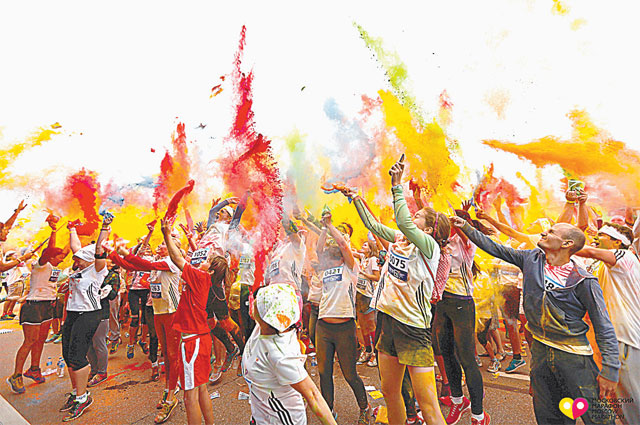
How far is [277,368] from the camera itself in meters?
2.21

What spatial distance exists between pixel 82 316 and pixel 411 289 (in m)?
4.39

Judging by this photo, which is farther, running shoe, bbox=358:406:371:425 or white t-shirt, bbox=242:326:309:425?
running shoe, bbox=358:406:371:425

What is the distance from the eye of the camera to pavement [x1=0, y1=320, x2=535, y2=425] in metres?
3.92

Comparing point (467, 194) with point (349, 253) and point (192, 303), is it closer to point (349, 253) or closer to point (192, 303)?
point (349, 253)

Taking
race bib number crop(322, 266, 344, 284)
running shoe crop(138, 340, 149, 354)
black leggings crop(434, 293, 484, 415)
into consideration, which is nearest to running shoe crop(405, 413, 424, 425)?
black leggings crop(434, 293, 484, 415)

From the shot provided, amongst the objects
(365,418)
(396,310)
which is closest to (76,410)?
(365,418)

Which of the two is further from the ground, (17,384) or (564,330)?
(564,330)

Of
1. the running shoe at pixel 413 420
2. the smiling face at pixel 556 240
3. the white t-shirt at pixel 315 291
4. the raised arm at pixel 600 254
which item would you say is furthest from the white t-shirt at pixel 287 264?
the raised arm at pixel 600 254

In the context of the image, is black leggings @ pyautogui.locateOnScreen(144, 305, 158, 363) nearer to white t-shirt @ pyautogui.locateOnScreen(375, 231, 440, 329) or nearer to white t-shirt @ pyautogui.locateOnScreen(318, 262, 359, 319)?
white t-shirt @ pyautogui.locateOnScreen(318, 262, 359, 319)

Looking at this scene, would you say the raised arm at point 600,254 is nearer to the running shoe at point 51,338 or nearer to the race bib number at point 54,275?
the race bib number at point 54,275

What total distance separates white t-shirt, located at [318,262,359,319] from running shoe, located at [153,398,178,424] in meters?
2.24

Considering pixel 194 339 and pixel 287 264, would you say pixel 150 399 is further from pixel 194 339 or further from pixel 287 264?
pixel 287 264

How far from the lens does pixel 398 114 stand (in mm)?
4430

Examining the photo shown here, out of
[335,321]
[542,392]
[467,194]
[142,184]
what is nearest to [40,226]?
[142,184]
